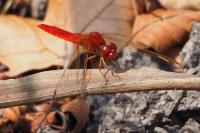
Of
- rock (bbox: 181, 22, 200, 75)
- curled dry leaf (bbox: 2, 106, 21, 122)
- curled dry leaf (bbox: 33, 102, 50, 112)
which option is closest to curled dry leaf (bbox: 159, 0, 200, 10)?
rock (bbox: 181, 22, 200, 75)

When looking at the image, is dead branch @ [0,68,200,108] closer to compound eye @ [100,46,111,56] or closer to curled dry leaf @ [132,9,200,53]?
compound eye @ [100,46,111,56]

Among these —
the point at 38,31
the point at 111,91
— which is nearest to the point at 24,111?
the point at 38,31

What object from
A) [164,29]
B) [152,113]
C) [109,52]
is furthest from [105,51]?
[164,29]

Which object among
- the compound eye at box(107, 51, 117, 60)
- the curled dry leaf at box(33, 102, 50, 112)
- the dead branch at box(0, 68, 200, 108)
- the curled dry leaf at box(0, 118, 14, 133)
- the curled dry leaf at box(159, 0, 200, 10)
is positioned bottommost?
the curled dry leaf at box(0, 118, 14, 133)

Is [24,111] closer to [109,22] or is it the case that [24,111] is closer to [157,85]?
[109,22]

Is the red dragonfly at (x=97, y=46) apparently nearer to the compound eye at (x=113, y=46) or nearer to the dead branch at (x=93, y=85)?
the compound eye at (x=113, y=46)
